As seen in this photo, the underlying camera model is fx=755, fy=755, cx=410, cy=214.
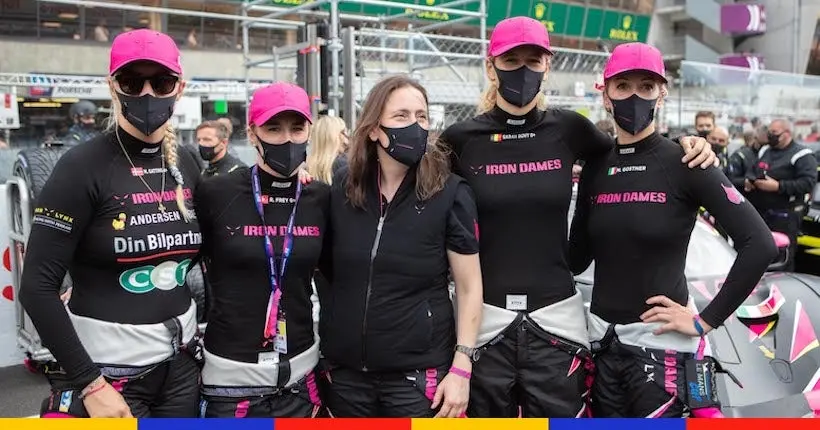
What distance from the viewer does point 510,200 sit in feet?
9.09

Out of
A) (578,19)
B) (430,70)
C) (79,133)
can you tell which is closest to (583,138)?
(430,70)

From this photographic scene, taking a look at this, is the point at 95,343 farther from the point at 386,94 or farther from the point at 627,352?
the point at 627,352

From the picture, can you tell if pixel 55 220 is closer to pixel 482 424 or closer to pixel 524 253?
pixel 482 424

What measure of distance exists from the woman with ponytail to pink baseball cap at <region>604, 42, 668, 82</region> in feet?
5.17

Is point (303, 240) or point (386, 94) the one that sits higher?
point (386, 94)

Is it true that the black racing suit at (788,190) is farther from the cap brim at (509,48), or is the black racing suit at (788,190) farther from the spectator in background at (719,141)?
the cap brim at (509,48)

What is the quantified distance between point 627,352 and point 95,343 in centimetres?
186

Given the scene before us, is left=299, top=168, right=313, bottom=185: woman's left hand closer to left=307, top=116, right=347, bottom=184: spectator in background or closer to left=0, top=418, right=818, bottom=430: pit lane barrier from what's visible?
left=0, top=418, right=818, bottom=430: pit lane barrier

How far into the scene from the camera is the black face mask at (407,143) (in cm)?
268

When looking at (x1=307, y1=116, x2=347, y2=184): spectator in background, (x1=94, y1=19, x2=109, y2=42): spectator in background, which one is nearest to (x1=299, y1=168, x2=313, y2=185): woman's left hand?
(x1=307, y1=116, x2=347, y2=184): spectator in background

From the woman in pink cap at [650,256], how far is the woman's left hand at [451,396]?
0.59 metres

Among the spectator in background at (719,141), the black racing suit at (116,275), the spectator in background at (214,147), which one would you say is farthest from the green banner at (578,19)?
the black racing suit at (116,275)

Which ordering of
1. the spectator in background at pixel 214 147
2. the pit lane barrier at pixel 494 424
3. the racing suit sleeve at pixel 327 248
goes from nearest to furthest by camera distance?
the pit lane barrier at pixel 494 424
the racing suit sleeve at pixel 327 248
the spectator in background at pixel 214 147

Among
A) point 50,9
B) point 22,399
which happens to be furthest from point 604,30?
point 22,399
